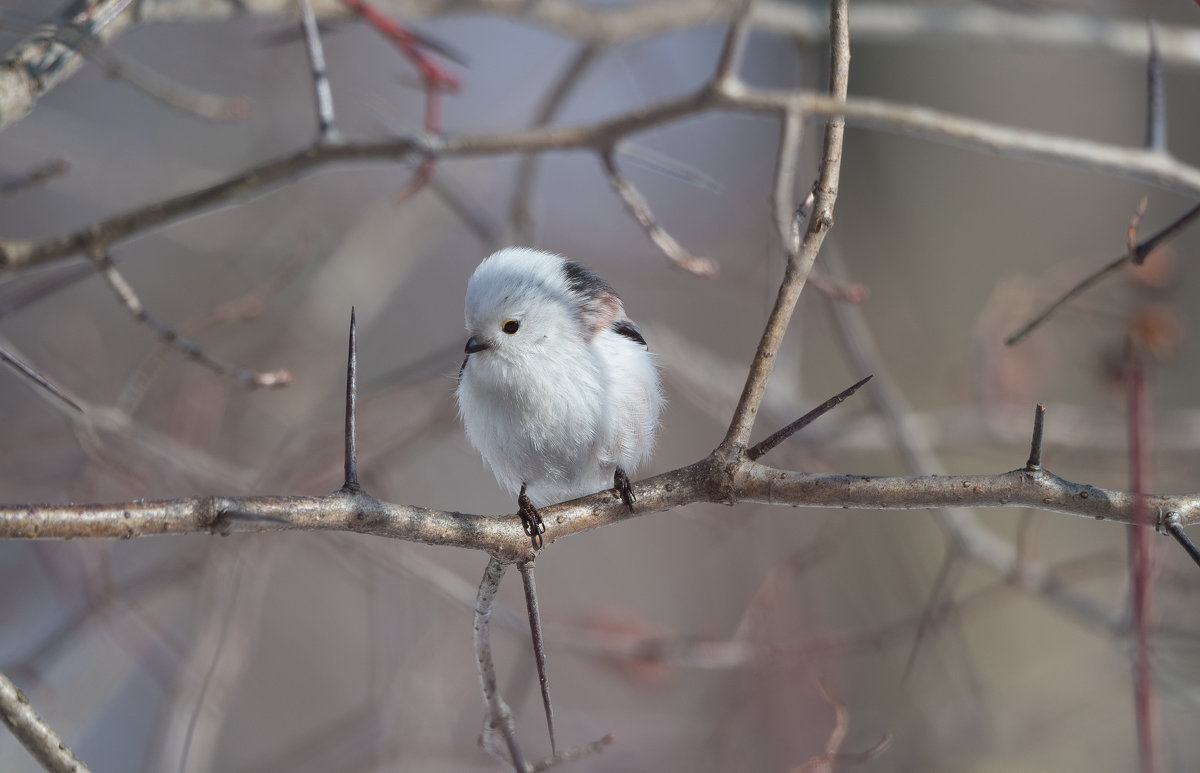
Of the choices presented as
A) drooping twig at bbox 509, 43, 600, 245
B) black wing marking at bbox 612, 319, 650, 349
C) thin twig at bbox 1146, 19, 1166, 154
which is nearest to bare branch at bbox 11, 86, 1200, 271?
thin twig at bbox 1146, 19, 1166, 154

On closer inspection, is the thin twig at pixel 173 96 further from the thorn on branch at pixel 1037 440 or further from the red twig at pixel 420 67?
the thorn on branch at pixel 1037 440

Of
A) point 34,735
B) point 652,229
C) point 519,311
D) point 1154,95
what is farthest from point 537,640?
point 1154,95

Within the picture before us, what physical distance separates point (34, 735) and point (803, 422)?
774 millimetres

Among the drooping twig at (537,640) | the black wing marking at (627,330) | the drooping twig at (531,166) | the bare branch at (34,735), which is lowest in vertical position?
the bare branch at (34,735)

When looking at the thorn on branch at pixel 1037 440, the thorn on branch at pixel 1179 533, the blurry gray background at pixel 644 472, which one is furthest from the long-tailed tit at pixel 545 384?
the thorn on branch at pixel 1179 533

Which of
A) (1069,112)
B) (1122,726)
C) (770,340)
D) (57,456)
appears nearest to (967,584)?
(1122,726)

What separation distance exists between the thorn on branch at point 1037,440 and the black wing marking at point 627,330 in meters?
0.78

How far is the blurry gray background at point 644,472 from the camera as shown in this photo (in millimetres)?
2047

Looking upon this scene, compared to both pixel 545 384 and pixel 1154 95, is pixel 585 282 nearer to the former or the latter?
pixel 545 384

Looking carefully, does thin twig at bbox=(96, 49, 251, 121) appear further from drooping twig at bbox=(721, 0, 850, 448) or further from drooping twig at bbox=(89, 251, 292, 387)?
drooping twig at bbox=(721, 0, 850, 448)

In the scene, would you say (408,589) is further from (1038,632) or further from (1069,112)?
(1069,112)

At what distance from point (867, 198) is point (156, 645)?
300cm

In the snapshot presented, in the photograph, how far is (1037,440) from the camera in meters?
0.87

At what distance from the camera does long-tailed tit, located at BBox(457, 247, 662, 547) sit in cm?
Result: 137
